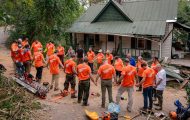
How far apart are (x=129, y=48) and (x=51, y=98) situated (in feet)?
44.8

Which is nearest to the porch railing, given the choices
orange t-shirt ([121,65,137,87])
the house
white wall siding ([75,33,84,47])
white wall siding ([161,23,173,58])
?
the house

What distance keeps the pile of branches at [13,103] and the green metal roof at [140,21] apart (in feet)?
41.2

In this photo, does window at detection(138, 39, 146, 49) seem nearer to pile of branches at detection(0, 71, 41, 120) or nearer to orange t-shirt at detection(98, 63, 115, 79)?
orange t-shirt at detection(98, 63, 115, 79)

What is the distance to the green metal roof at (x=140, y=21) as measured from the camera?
2141 centimetres

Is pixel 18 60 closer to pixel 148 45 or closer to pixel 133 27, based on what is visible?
pixel 133 27

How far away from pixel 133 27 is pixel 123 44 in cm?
241

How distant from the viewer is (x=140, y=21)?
2302 centimetres

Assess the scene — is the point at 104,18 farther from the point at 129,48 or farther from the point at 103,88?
the point at 103,88

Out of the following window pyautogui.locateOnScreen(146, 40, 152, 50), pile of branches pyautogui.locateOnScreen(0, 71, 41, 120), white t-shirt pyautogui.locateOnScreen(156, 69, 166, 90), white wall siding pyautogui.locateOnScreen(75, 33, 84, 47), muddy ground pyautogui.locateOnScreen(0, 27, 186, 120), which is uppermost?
white wall siding pyautogui.locateOnScreen(75, 33, 84, 47)

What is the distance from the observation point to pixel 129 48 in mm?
23766

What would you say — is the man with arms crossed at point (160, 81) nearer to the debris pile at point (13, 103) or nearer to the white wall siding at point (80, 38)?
the debris pile at point (13, 103)

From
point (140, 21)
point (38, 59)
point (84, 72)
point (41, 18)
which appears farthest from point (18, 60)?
point (140, 21)

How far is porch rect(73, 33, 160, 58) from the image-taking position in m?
22.0

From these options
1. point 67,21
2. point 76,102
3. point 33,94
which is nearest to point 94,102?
point 76,102
